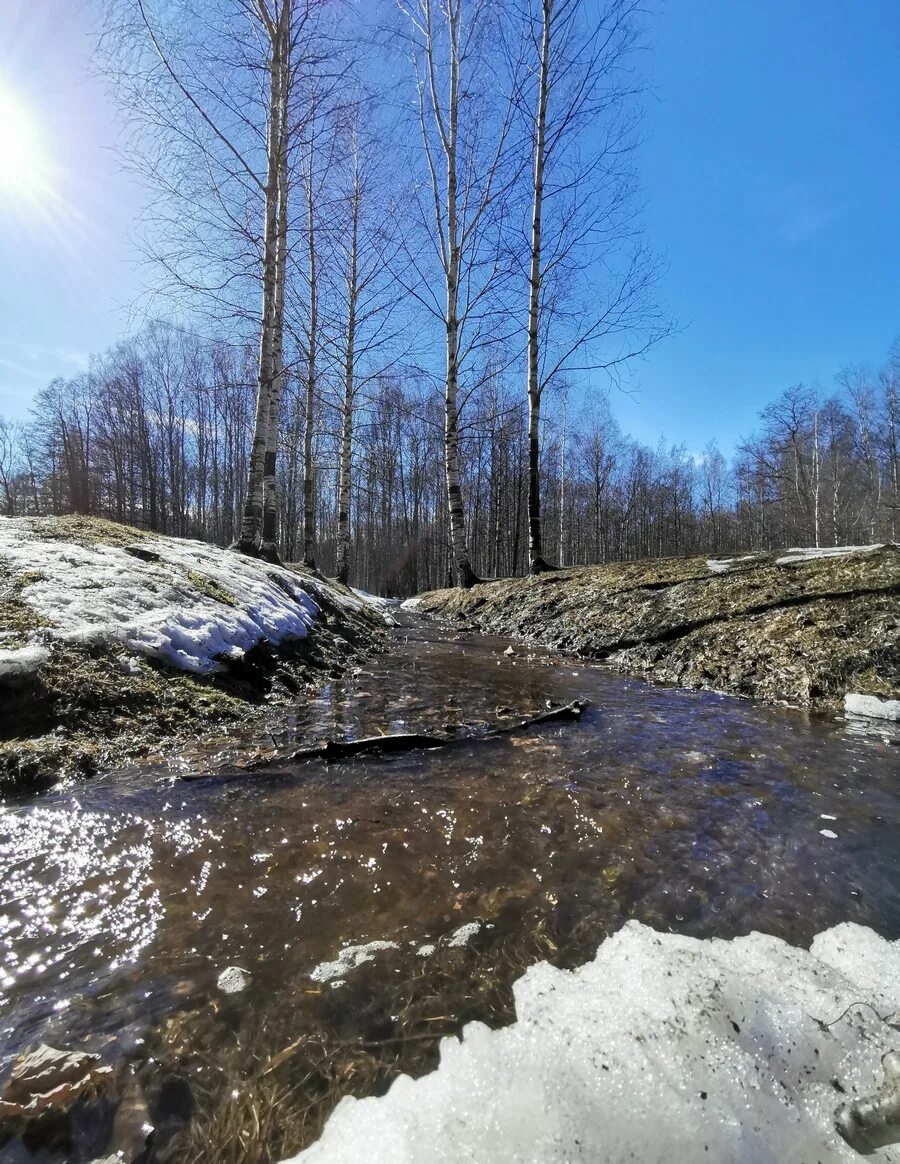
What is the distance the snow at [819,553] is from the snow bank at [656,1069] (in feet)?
17.3

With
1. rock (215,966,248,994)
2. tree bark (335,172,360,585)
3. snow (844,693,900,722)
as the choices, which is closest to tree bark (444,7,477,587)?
tree bark (335,172,360,585)

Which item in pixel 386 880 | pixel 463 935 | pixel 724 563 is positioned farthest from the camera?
pixel 724 563

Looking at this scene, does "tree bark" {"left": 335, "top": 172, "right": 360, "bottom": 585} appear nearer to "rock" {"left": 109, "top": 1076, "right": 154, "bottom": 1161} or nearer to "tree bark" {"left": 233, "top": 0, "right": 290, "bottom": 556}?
"tree bark" {"left": 233, "top": 0, "right": 290, "bottom": 556}

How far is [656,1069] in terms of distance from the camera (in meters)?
1.10

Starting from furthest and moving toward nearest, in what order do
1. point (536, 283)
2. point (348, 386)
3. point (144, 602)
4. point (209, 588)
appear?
point (348, 386)
point (536, 283)
point (209, 588)
point (144, 602)

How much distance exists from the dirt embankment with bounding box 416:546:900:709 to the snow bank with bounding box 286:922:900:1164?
3275 millimetres

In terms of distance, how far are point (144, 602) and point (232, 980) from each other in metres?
3.24

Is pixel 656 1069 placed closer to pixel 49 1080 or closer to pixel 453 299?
pixel 49 1080

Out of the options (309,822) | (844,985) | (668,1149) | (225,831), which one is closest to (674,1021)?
(668,1149)

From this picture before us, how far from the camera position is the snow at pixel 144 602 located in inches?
130

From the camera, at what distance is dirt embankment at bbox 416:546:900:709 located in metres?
4.07

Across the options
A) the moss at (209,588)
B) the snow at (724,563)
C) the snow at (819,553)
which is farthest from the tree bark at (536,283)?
the moss at (209,588)

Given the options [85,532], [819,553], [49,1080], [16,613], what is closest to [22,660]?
[16,613]

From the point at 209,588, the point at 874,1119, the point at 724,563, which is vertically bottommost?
the point at 874,1119
